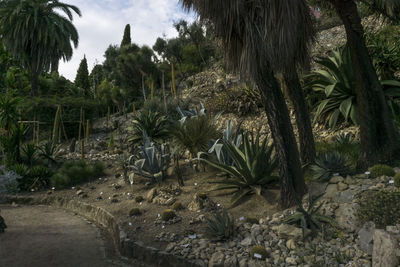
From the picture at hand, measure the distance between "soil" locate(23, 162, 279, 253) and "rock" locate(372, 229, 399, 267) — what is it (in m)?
1.91

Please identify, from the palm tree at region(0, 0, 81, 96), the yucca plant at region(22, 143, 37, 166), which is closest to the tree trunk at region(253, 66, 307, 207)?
the yucca plant at region(22, 143, 37, 166)

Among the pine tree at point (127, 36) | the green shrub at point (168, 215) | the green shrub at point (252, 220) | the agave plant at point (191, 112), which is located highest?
the pine tree at point (127, 36)

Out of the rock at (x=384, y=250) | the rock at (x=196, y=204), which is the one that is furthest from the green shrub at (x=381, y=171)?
the rock at (x=196, y=204)

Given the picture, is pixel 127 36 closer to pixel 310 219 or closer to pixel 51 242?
pixel 51 242

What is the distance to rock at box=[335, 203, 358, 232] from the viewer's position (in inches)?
187

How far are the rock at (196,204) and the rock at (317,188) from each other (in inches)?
82.7

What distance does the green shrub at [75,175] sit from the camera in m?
10.9

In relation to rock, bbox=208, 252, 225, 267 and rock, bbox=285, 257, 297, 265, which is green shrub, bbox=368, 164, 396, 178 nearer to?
rock, bbox=285, 257, 297, 265

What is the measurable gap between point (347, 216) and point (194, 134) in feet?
15.8

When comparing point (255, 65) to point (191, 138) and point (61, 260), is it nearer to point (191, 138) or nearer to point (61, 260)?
point (191, 138)

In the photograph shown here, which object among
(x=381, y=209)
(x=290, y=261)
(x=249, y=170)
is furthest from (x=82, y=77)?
(x=381, y=209)

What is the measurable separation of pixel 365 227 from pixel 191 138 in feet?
17.0

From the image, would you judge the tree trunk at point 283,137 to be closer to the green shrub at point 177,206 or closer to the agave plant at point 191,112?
the green shrub at point 177,206

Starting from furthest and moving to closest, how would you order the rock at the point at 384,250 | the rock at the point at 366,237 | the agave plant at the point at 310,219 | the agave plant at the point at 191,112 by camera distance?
the agave plant at the point at 191,112, the agave plant at the point at 310,219, the rock at the point at 366,237, the rock at the point at 384,250
